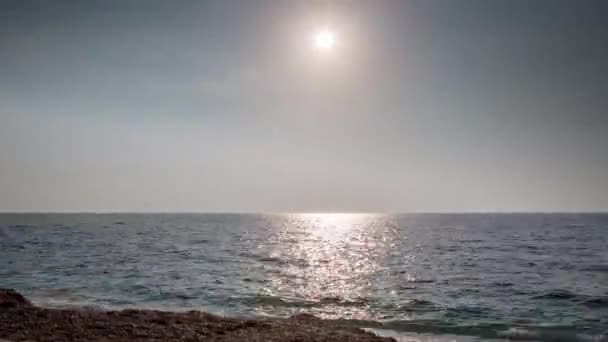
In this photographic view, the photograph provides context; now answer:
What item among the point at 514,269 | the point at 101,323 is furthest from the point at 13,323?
the point at 514,269

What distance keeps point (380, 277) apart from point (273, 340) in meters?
19.0

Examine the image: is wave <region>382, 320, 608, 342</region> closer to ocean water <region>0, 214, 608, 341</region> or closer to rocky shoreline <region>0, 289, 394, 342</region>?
ocean water <region>0, 214, 608, 341</region>

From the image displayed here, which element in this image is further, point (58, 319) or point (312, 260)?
point (312, 260)

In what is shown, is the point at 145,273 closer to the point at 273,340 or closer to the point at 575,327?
the point at 273,340

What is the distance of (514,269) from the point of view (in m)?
34.8

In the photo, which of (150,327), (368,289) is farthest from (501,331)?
(150,327)

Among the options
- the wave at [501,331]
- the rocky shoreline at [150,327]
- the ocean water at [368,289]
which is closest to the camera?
the rocky shoreline at [150,327]

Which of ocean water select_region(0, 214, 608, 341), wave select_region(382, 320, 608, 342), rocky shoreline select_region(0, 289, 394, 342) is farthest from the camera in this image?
ocean water select_region(0, 214, 608, 341)

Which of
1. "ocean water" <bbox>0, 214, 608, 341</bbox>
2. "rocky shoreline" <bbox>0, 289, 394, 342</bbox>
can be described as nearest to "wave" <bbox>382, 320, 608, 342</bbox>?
"ocean water" <bbox>0, 214, 608, 341</bbox>

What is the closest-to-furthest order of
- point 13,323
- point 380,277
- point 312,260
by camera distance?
point 13,323 → point 380,277 → point 312,260

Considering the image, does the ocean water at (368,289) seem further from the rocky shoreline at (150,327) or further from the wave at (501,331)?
the rocky shoreline at (150,327)

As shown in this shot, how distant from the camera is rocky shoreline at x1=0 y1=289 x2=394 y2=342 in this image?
43.1 ft

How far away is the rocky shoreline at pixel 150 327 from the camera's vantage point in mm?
13141

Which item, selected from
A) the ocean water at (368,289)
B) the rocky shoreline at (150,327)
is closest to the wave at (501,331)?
the ocean water at (368,289)
